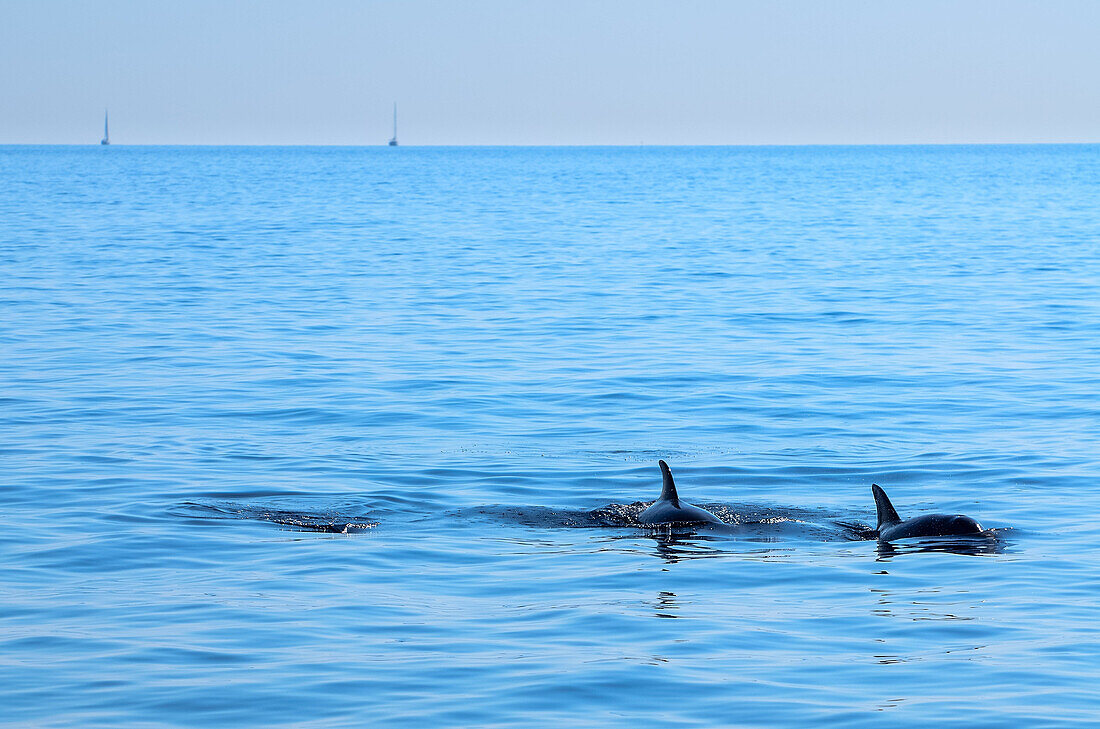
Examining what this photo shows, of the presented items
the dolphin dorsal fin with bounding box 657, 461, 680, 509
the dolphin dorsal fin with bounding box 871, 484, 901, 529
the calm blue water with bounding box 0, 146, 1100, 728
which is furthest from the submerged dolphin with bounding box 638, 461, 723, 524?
the dolphin dorsal fin with bounding box 871, 484, 901, 529

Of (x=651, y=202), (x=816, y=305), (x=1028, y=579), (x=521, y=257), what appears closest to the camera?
(x=1028, y=579)

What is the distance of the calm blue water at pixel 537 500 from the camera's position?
830cm

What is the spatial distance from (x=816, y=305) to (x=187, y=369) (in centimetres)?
1465

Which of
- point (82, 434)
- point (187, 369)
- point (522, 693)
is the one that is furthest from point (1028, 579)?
point (187, 369)

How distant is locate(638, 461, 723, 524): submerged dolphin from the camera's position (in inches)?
474

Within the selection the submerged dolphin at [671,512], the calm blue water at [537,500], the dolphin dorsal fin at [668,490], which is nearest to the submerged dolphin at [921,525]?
the calm blue water at [537,500]

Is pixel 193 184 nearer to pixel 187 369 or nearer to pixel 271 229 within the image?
pixel 271 229

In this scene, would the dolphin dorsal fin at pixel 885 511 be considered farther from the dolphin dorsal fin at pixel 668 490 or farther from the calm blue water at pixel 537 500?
the dolphin dorsal fin at pixel 668 490

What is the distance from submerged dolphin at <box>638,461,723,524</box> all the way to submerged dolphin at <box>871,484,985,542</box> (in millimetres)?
1398

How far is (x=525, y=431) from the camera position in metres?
17.1

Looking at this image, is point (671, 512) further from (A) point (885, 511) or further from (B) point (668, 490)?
(A) point (885, 511)

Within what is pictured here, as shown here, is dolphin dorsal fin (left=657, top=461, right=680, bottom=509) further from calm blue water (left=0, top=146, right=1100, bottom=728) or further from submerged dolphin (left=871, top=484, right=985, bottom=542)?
submerged dolphin (left=871, top=484, right=985, bottom=542)

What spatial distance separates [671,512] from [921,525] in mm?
1997

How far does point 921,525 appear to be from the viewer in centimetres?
1166
